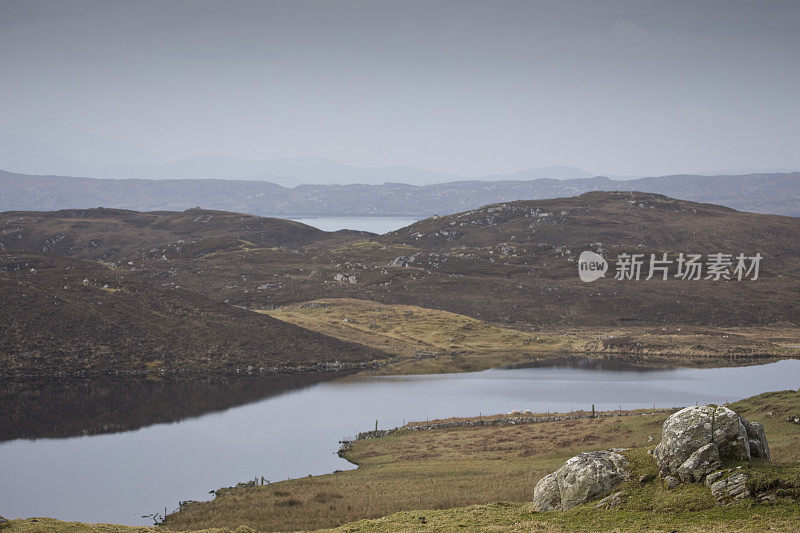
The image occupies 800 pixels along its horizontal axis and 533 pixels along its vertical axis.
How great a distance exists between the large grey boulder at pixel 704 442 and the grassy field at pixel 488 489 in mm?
658

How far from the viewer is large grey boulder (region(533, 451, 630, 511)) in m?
28.5

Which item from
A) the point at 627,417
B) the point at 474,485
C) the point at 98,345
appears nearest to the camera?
the point at 474,485

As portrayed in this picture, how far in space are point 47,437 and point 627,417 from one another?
180 feet

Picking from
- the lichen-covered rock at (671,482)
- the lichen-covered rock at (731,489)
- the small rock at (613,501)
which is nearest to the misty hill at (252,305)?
the small rock at (613,501)

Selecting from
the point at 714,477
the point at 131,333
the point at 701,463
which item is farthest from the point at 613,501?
the point at 131,333

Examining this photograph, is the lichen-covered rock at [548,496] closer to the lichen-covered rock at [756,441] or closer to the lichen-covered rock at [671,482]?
the lichen-covered rock at [671,482]

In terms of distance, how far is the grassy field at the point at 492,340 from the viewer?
4606 inches

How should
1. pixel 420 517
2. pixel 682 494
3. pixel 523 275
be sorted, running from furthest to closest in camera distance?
pixel 523 275, pixel 420 517, pixel 682 494

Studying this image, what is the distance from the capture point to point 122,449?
6500cm

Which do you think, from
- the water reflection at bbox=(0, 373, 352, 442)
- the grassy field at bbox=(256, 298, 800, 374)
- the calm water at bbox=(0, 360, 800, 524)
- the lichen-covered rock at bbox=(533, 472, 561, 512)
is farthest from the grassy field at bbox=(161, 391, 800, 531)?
the grassy field at bbox=(256, 298, 800, 374)

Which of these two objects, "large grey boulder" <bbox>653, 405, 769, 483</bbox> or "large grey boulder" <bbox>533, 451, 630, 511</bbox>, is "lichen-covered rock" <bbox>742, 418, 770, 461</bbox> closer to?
"large grey boulder" <bbox>653, 405, 769, 483</bbox>

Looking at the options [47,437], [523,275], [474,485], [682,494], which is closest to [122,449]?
[47,437]

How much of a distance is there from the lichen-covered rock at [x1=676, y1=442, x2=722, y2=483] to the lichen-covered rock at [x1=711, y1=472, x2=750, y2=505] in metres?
0.70

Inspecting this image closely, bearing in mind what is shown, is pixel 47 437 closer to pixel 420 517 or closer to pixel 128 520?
pixel 128 520
